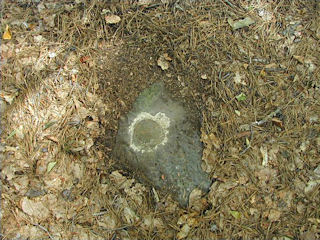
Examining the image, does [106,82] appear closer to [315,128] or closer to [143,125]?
[143,125]

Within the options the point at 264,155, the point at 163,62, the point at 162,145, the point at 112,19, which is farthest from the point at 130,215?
the point at 112,19

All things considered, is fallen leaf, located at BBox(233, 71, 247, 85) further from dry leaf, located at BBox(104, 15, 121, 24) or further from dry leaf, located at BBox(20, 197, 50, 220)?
dry leaf, located at BBox(20, 197, 50, 220)

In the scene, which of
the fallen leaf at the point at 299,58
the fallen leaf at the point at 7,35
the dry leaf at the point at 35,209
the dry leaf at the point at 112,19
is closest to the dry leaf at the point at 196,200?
the dry leaf at the point at 35,209

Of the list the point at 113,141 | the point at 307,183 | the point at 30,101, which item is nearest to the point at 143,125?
the point at 113,141

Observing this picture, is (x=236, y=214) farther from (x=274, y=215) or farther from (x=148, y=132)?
(x=148, y=132)

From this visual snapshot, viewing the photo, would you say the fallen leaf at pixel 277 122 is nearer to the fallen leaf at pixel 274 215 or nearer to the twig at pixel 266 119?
the twig at pixel 266 119

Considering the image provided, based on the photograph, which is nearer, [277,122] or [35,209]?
[35,209]
